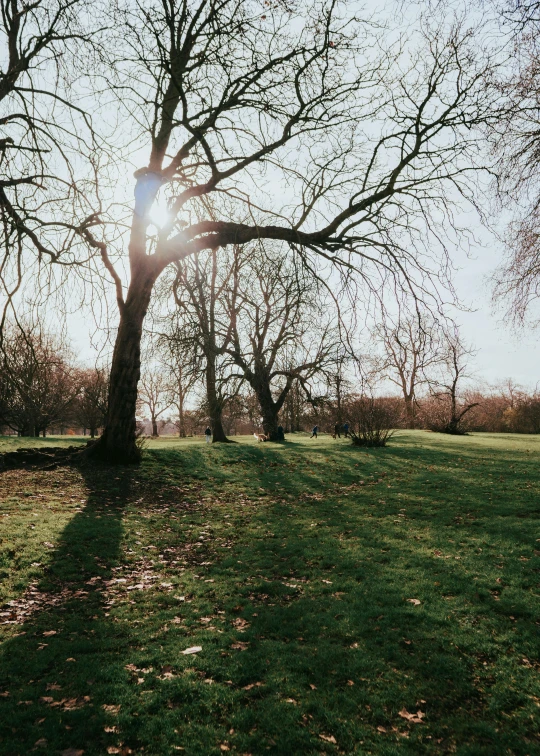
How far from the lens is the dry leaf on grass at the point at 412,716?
353 cm

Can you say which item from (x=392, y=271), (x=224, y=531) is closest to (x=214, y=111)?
(x=392, y=271)

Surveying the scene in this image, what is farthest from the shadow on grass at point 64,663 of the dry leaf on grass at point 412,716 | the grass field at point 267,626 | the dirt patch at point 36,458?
the dirt patch at point 36,458

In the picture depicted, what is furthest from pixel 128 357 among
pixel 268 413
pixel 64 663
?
pixel 268 413

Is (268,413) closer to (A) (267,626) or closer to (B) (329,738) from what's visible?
(A) (267,626)

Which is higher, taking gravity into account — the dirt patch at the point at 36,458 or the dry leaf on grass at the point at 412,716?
the dirt patch at the point at 36,458

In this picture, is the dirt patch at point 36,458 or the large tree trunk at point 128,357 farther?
the dirt patch at point 36,458

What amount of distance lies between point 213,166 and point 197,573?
8428 millimetres

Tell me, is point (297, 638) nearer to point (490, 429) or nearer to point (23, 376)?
point (23, 376)

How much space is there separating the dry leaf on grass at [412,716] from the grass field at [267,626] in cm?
2

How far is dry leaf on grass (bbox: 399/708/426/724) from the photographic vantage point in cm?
353

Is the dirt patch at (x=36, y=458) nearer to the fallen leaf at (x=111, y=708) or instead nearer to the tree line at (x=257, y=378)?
the tree line at (x=257, y=378)

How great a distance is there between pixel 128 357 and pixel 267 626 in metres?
9.17

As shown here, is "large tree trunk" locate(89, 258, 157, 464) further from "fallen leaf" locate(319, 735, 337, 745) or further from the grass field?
"fallen leaf" locate(319, 735, 337, 745)

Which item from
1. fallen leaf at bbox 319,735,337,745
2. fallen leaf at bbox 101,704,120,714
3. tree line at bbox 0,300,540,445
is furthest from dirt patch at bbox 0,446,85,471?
fallen leaf at bbox 319,735,337,745
